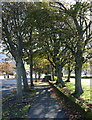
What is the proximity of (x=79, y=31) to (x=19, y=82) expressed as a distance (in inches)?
258

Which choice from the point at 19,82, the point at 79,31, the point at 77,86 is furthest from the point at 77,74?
the point at 19,82

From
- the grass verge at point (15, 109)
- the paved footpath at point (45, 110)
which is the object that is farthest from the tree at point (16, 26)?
the paved footpath at point (45, 110)

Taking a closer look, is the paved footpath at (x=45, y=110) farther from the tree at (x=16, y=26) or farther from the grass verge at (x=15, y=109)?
the tree at (x=16, y=26)

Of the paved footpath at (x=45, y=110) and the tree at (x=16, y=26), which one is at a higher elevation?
the tree at (x=16, y=26)

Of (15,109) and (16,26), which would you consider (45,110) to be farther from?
(16,26)

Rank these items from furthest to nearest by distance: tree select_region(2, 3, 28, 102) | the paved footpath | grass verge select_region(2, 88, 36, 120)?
tree select_region(2, 3, 28, 102), the paved footpath, grass verge select_region(2, 88, 36, 120)

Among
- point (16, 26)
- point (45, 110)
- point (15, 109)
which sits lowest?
point (45, 110)

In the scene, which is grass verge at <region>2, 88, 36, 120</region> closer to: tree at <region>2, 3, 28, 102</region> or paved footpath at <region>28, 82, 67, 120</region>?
paved footpath at <region>28, 82, 67, 120</region>

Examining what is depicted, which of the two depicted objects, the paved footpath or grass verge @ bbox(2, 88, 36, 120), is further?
the paved footpath

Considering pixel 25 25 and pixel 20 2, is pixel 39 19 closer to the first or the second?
pixel 25 25

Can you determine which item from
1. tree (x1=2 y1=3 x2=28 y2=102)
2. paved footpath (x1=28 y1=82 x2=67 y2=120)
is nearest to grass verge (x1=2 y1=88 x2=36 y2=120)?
paved footpath (x1=28 y1=82 x2=67 y2=120)

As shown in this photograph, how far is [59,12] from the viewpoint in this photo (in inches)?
396

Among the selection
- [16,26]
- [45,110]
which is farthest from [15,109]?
[16,26]

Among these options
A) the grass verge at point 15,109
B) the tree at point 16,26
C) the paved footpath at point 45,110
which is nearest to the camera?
the grass verge at point 15,109
